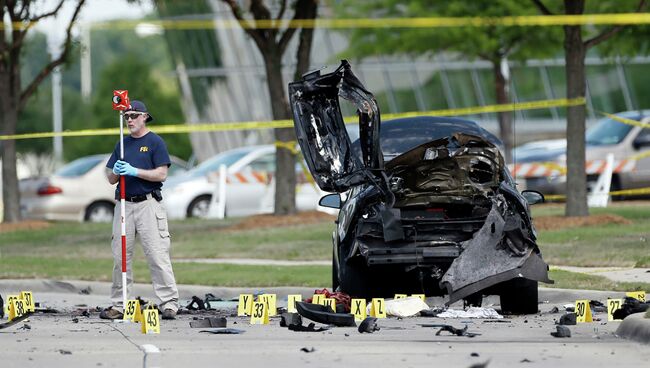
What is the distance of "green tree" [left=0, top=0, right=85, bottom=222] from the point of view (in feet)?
86.7

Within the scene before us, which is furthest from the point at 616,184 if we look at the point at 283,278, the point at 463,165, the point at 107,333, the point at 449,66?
the point at 449,66

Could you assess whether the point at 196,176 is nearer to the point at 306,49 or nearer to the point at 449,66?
the point at 306,49

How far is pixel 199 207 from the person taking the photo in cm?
2909

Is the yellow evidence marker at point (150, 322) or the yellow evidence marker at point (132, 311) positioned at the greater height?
the yellow evidence marker at point (132, 311)

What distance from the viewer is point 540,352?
9648 millimetres

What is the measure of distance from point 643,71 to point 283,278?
32314mm

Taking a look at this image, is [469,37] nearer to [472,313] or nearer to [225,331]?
[472,313]

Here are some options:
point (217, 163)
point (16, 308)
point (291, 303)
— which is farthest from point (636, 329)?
point (217, 163)

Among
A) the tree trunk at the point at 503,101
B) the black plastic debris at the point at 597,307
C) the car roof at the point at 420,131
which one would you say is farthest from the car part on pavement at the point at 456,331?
the tree trunk at the point at 503,101

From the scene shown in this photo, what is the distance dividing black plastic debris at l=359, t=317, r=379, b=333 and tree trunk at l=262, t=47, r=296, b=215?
1336cm

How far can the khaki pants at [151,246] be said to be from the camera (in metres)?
12.8

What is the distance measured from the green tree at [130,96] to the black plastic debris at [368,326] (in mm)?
69249

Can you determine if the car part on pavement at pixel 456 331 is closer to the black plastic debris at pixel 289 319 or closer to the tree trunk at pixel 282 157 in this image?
the black plastic debris at pixel 289 319

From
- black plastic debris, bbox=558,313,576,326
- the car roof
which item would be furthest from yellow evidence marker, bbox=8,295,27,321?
black plastic debris, bbox=558,313,576,326
